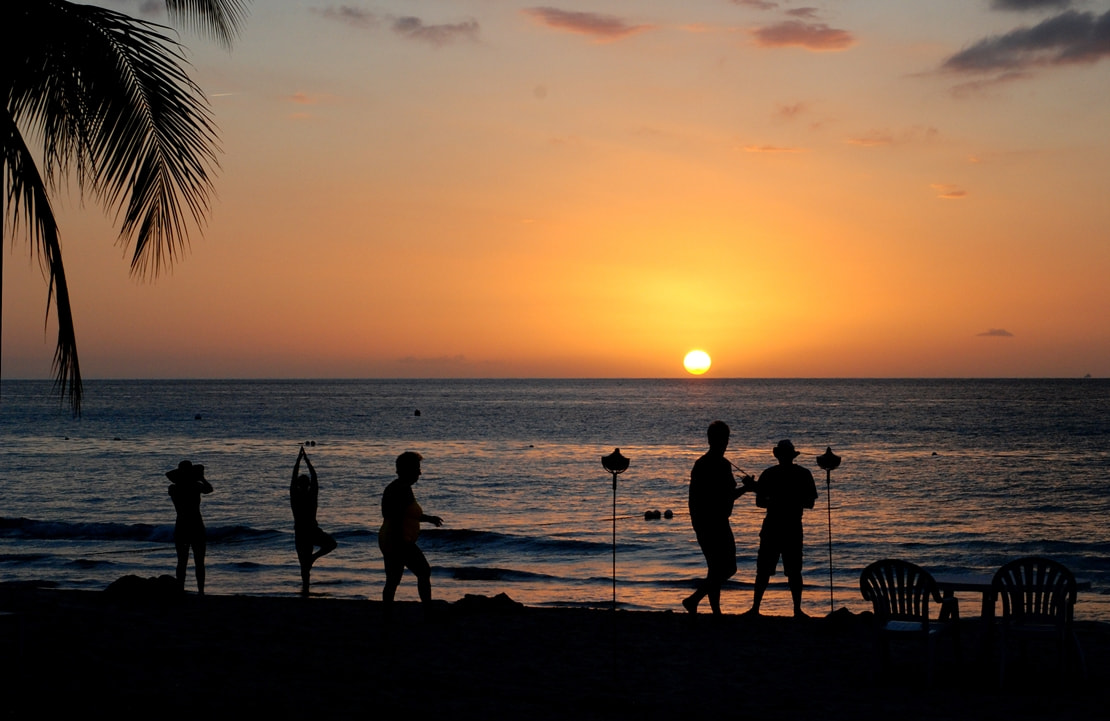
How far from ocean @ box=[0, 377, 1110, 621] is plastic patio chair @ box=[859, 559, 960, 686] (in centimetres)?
331

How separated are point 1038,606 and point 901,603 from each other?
0.97m

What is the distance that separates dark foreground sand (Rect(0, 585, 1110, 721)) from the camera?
690 cm

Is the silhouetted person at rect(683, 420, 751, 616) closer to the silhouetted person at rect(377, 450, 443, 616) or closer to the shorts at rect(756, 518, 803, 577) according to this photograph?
the shorts at rect(756, 518, 803, 577)

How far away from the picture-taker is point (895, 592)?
25.8 ft

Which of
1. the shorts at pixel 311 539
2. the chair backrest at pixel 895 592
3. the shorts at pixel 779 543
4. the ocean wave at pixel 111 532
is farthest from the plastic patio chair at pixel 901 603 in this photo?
the ocean wave at pixel 111 532

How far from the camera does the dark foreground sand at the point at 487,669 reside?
690cm

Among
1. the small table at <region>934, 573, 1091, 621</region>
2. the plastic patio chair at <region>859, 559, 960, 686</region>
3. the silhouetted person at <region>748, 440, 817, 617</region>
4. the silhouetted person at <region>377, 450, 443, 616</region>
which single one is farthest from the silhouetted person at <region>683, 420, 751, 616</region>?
the silhouetted person at <region>377, 450, 443, 616</region>

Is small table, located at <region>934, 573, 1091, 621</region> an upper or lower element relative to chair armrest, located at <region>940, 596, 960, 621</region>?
upper

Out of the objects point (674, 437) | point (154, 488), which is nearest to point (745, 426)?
point (674, 437)

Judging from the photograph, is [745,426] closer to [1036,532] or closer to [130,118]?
[1036,532]

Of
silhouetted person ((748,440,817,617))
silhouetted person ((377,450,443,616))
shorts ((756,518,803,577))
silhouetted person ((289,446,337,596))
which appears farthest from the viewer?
silhouetted person ((289,446,337,596))

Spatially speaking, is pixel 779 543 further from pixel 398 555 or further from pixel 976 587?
pixel 398 555

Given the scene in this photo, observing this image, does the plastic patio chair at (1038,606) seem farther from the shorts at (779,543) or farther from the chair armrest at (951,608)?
the shorts at (779,543)

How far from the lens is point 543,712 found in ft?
22.5
